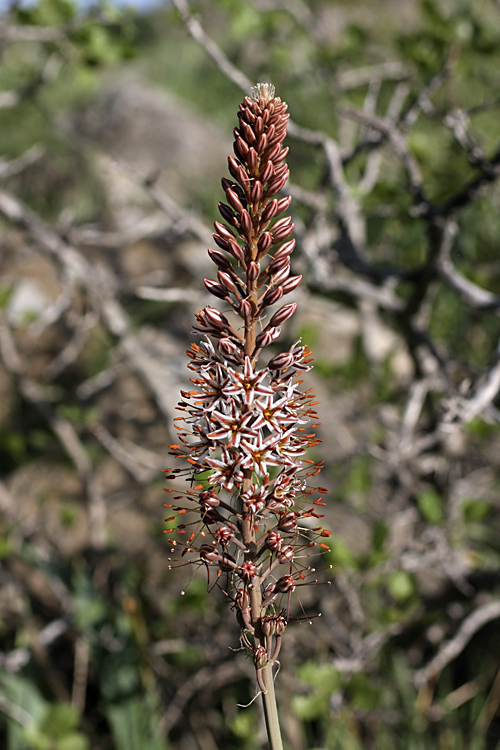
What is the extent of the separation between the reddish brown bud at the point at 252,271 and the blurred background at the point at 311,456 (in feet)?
4.22

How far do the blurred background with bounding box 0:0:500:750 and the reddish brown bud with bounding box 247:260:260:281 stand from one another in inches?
50.7

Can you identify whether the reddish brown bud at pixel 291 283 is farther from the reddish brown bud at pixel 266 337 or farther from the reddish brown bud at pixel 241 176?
the reddish brown bud at pixel 241 176

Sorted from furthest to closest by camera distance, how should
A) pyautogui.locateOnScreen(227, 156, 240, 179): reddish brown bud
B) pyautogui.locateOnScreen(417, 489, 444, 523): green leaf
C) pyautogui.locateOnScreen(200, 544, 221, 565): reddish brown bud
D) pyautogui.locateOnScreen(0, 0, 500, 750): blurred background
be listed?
pyautogui.locateOnScreen(417, 489, 444, 523): green leaf < pyautogui.locateOnScreen(0, 0, 500, 750): blurred background < pyautogui.locateOnScreen(200, 544, 221, 565): reddish brown bud < pyautogui.locateOnScreen(227, 156, 240, 179): reddish brown bud

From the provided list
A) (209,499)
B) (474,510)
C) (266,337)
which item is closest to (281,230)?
(266,337)

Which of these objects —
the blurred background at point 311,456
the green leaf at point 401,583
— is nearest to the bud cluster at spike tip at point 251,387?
the blurred background at point 311,456

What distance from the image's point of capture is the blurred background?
11.2ft

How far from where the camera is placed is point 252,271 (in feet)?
5.16

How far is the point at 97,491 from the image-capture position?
437cm

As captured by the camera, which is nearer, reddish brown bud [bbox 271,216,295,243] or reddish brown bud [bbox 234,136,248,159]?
reddish brown bud [bbox 234,136,248,159]

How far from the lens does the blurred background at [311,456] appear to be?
11.2 ft

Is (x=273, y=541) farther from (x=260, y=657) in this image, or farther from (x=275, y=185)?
(x=275, y=185)

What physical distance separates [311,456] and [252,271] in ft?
9.54

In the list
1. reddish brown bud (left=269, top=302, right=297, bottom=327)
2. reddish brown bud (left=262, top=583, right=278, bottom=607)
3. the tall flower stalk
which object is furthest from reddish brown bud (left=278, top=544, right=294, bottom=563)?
reddish brown bud (left=269, top=302, right=297, bottom=327)

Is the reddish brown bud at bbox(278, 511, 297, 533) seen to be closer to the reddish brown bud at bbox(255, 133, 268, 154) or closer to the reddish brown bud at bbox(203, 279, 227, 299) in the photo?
the reddish brown bud at bbox(203, 279, 227, 299)
